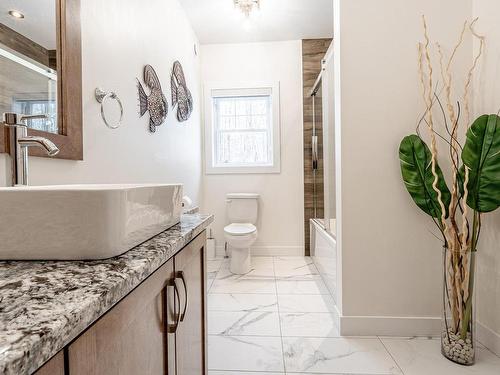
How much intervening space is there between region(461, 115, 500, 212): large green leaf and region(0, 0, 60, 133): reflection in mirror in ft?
6.09

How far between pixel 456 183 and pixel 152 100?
1905mm

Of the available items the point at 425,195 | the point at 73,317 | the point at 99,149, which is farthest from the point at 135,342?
the point at 425,195

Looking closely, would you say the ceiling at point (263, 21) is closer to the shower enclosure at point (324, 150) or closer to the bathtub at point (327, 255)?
the shower enclosure at point (324, 150)

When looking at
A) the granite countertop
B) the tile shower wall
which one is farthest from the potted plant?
the tile shower wall

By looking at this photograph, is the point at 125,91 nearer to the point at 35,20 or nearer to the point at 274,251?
the point at 35,20

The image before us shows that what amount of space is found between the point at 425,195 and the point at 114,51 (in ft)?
6.03

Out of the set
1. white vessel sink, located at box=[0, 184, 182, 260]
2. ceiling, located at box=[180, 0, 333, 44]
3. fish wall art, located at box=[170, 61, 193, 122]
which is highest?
ceiling, located at box=[180, 0, 333, 44]

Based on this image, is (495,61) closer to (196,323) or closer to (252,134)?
(196,323)

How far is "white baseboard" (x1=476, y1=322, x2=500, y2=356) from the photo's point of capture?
1.61 metres

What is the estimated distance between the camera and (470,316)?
1.52 meters

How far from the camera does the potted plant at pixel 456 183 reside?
1438mm

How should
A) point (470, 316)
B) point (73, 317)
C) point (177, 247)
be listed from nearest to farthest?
point (73, 317), point (177, 247), point (470, 316)

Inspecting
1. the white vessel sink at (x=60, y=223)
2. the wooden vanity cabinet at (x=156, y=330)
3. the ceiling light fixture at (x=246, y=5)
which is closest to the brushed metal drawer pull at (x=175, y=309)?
the wooden vanity cabinet at (x=156, y=330)

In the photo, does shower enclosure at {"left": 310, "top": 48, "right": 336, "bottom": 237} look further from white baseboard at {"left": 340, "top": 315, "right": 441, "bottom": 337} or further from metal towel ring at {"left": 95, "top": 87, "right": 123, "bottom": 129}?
metal towel ring at {"left": 95, "top": 87, "right": 123, "bottom": 129}
